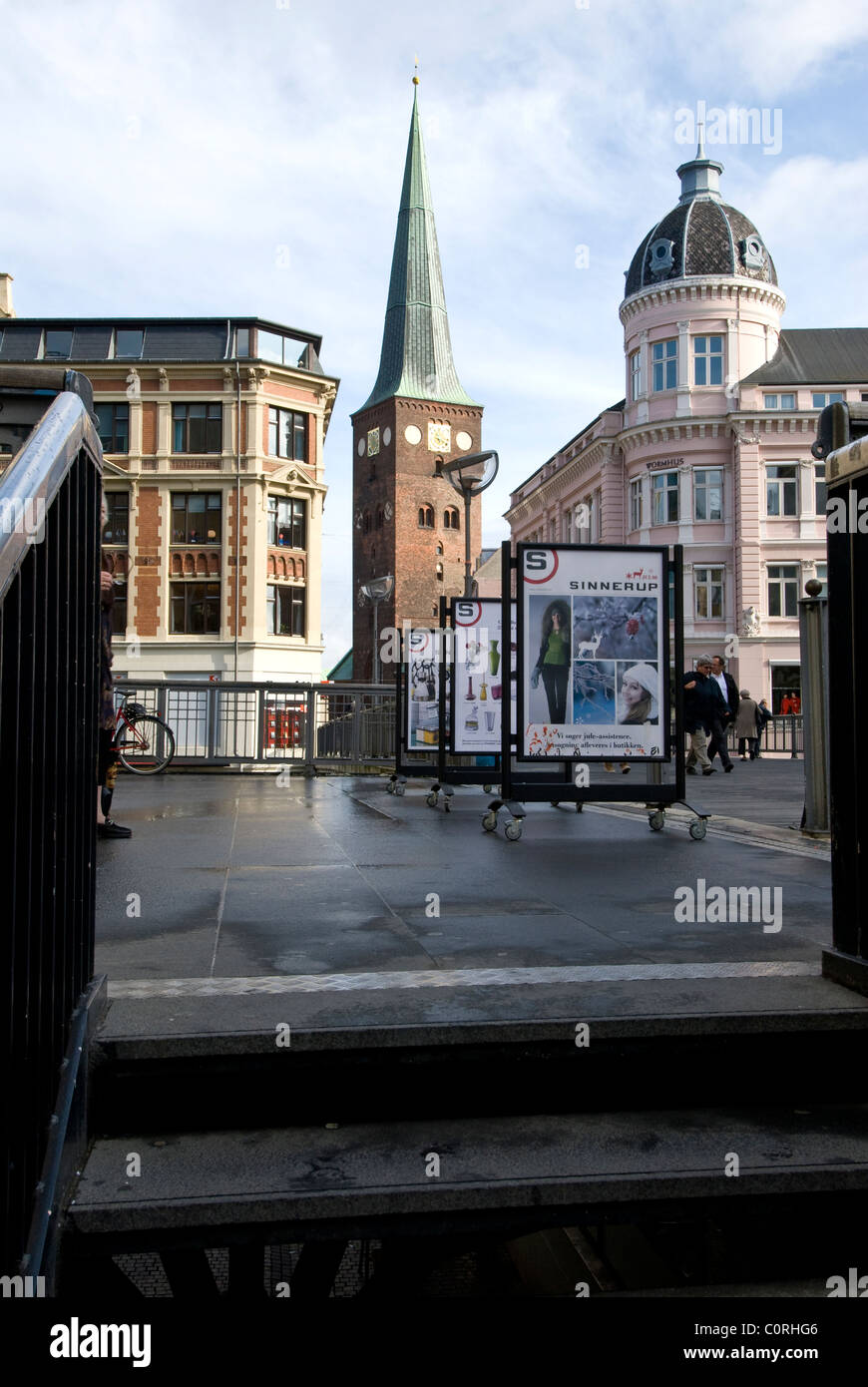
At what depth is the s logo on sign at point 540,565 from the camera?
8219 mm

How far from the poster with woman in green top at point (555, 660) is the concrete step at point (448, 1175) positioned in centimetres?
553

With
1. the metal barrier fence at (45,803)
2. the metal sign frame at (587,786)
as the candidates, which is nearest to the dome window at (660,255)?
the metal sign frame at (587,786)

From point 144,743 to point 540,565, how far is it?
369 inches

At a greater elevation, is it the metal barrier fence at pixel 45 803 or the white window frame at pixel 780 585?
the white window frame at pixel 780 585

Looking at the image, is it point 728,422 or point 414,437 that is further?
point 414,437

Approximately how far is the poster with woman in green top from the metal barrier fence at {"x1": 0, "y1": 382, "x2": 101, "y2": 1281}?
209 inches

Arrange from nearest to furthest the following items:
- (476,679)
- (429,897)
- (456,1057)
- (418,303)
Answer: (456,1057) → (429,897) → (476,679) → (418,303)

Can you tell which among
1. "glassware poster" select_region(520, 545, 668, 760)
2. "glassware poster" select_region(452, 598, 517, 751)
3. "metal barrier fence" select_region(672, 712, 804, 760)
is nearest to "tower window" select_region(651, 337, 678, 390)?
"metal barrier fence" select_region(672, 712, 804, 760)

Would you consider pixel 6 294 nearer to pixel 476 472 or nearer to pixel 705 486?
pixel 705 486

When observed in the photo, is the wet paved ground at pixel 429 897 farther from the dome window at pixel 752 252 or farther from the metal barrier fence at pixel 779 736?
the dome window at pixel 752 252

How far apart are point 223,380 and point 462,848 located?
48.5 metres

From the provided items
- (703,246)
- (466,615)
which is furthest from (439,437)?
(466,615)

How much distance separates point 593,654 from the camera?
27.6ft

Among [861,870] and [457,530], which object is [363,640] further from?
[861,870]
